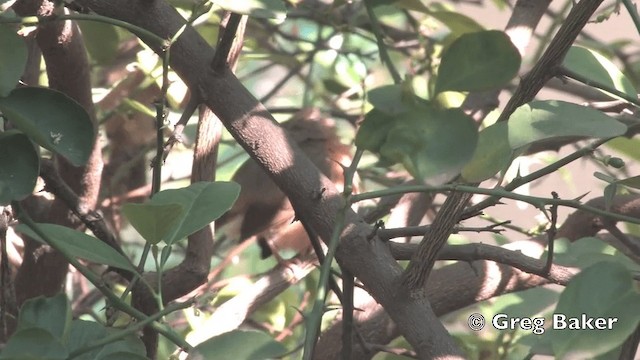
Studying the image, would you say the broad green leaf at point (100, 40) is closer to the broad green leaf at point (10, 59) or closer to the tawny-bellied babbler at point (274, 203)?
the broad green leaf at point (10, 59)

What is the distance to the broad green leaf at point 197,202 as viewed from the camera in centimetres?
67

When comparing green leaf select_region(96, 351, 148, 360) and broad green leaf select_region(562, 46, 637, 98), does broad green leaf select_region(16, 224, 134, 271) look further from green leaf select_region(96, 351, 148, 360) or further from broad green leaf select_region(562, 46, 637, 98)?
broad green leaf select_region(562, 46, 637, 98)

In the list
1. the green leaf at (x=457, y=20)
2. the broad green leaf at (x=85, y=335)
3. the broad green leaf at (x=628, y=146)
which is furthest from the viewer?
the green leaf at (x=457, y=20)

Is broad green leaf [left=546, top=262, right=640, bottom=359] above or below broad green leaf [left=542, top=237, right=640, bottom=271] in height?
below

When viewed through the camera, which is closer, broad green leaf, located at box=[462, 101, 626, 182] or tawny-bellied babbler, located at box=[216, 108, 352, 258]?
broad green leaf, located at box=[462, 101, 626, 182]

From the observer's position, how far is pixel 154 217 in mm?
633

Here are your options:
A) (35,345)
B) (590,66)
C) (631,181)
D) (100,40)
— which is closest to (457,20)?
(100,40)

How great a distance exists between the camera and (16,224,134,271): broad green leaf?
0.64 m

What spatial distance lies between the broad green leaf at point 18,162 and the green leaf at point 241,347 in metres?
0.15

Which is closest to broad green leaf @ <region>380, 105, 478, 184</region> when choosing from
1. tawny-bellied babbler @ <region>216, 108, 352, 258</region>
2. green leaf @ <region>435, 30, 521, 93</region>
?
green leaf @ <region>435, 30, 521, 93</region>

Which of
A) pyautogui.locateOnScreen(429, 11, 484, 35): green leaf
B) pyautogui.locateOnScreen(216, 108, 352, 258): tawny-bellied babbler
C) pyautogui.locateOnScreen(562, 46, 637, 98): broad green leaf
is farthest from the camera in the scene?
pyautogui.locateOnScreen(216, 108, 352, 258): tawny-bellied babbler

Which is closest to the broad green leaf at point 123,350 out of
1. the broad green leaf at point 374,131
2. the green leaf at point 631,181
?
the broad green leaf at point 374,131

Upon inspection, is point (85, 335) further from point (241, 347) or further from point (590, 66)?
point (590, 66)

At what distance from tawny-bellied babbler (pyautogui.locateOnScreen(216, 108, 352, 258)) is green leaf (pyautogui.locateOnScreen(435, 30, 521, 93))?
152 centimetres
